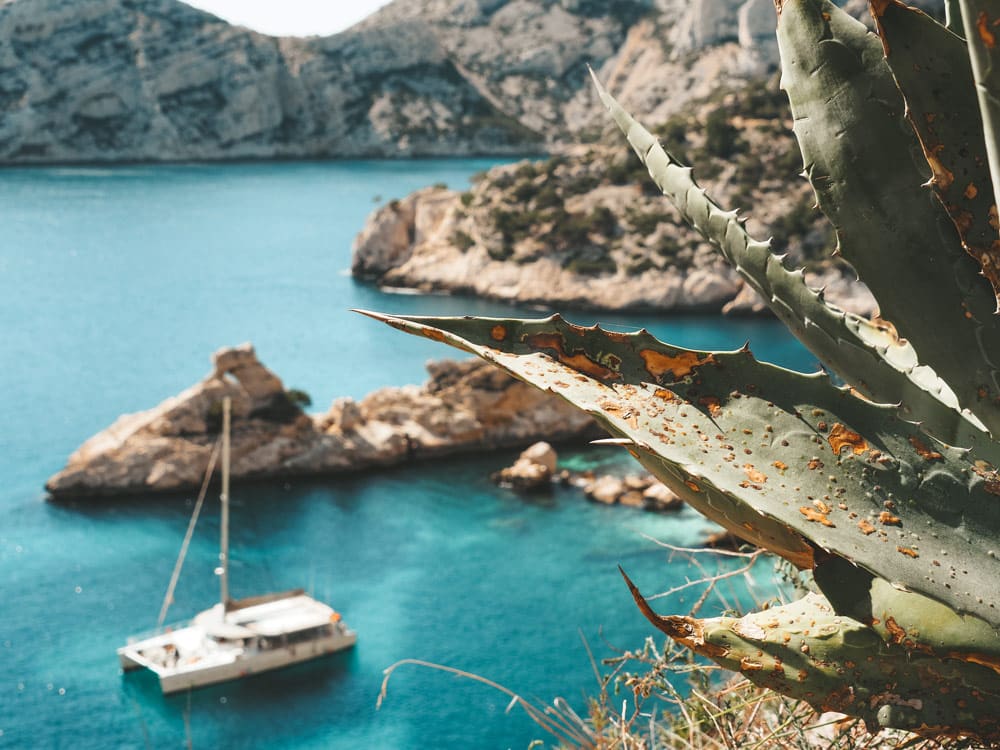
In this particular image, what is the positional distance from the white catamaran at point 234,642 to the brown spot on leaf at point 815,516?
54.1 feet

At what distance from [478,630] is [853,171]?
666 inches

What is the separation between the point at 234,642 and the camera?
17797 mm

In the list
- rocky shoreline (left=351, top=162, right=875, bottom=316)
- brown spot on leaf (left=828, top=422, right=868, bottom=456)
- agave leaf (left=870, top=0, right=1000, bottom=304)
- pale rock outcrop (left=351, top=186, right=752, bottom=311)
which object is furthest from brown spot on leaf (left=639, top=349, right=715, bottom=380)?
pale rock outcrop (left=351, top=186, right=752, bottom=311)

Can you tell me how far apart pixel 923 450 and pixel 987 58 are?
2.44 feet

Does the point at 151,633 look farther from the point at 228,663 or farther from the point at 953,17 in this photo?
the point at 953,17

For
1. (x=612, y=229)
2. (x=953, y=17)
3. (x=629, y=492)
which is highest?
(x=953, y=17)

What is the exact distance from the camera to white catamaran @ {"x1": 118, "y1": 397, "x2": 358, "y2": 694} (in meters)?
17.0

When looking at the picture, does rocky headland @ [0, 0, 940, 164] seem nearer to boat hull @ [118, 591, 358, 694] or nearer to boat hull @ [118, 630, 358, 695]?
boat hull @ [118, 591, 358, 694]

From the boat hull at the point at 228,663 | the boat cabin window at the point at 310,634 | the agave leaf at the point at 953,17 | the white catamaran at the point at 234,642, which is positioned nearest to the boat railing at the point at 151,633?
the white catamaran at the point at 234,642

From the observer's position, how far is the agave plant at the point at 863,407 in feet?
5.75

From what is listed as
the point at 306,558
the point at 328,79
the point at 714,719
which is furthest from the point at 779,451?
the point at 328,79

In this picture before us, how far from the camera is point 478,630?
18250mm

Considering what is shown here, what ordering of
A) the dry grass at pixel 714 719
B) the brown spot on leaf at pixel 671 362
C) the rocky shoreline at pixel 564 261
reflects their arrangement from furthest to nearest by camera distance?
the rocky shoreline at pixel 564 261 → the dry grass at pixel 714 719 → the brown spot on leaf at pixel 671 362

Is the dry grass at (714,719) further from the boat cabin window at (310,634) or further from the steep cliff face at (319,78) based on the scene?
the steep cliff face at (319,78)
